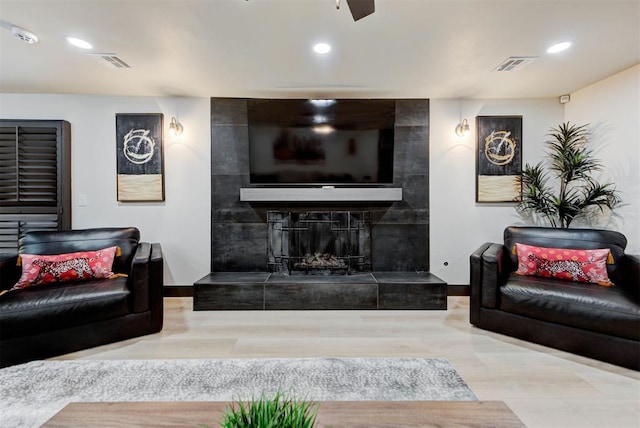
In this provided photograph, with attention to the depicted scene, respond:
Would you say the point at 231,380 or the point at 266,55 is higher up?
the point at 266,55

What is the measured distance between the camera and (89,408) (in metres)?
1.11

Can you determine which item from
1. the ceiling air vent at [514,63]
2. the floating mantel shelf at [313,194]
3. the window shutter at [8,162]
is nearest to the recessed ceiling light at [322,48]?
the floating mantel shelf at [313,194]

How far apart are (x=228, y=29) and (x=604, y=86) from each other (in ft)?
12.8

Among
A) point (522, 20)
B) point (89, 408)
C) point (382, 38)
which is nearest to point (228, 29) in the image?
point (382, 38)

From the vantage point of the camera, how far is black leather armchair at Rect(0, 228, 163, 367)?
221 cm

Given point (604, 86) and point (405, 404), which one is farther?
point (604, 86)

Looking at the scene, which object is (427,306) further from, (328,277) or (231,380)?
(231,380)

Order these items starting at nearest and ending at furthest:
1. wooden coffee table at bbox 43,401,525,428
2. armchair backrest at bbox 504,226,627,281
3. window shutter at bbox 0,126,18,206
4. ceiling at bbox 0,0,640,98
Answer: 1. wooden coffee table at bbox 43,401,525,428
2. ceiling at bbox 0,0,640,98
3. armchair backrest at bbox 504,226,627,281
4. window shutter at bbox 0,126,18,206

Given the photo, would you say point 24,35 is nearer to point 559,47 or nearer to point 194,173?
point 194,173

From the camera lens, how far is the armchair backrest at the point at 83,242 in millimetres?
2908

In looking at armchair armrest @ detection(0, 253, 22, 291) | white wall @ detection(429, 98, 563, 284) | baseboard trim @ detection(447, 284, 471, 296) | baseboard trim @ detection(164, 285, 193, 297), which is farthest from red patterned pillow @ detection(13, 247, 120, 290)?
baseboard trim @ detection(447, 284, 471, 296)

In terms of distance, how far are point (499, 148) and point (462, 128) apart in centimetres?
53

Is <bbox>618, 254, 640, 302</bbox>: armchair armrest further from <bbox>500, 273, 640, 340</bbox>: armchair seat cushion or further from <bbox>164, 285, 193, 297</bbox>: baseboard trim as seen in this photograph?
<bbox>164, 285, 193, 297</bbox>: baseboard trim

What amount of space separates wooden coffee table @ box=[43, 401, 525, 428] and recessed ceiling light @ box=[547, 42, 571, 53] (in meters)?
2.85
